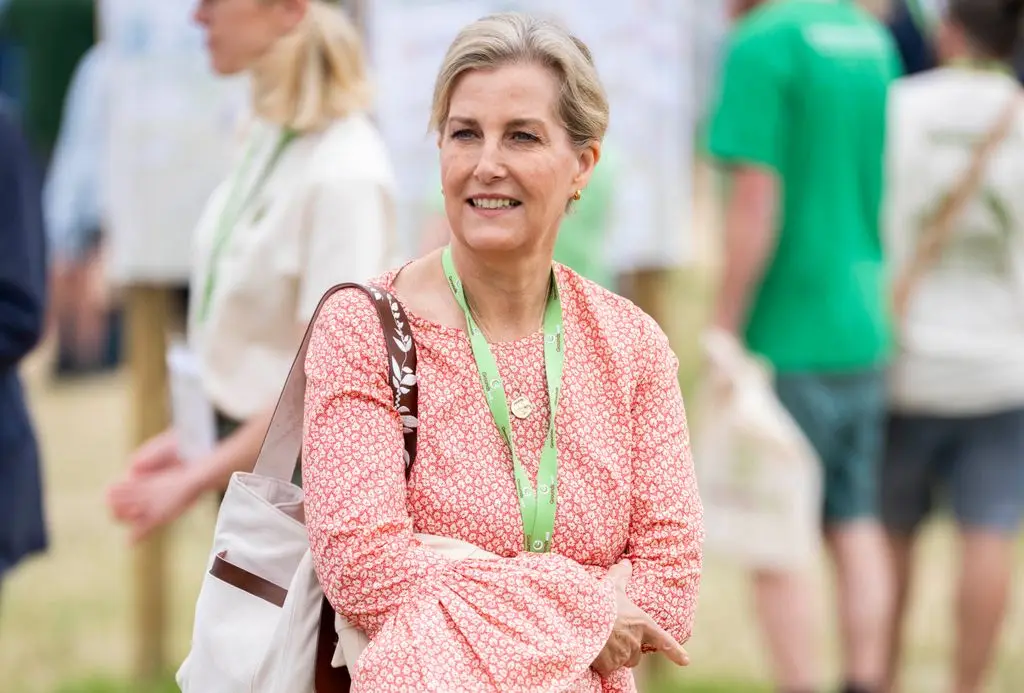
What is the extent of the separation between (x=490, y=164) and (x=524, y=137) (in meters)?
0.08

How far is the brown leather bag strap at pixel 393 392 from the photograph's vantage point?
2445mm

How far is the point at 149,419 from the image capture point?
5.46 metres

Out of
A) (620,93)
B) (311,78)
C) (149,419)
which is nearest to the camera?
(311,78)

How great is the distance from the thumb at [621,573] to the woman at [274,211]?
3.15 ft

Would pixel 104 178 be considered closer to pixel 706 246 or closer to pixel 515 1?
pixel 515 1

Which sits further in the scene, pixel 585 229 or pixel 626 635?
pixel 585 229

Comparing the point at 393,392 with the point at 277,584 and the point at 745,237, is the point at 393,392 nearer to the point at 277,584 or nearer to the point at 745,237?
the point at 277,584

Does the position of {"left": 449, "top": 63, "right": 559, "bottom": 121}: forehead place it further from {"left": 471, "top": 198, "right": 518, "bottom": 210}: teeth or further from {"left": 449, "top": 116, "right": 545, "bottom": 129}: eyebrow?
{"left": 471, "top": 198, "right": 518, "bottom": 210}: teeth

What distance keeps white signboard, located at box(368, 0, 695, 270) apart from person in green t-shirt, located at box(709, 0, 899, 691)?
393 mm

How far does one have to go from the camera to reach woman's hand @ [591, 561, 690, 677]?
2.48 m

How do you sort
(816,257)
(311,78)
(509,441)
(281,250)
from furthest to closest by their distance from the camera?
(816,257), (311,78), (281,250), (509,441)

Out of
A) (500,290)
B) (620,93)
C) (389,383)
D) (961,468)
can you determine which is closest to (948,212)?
(961,468)

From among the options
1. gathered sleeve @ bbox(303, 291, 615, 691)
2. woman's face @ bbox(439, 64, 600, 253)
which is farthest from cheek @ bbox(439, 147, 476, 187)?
gathered sleeve @ bbox(303, 291, 615, 691)

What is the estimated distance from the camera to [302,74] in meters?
3.49
